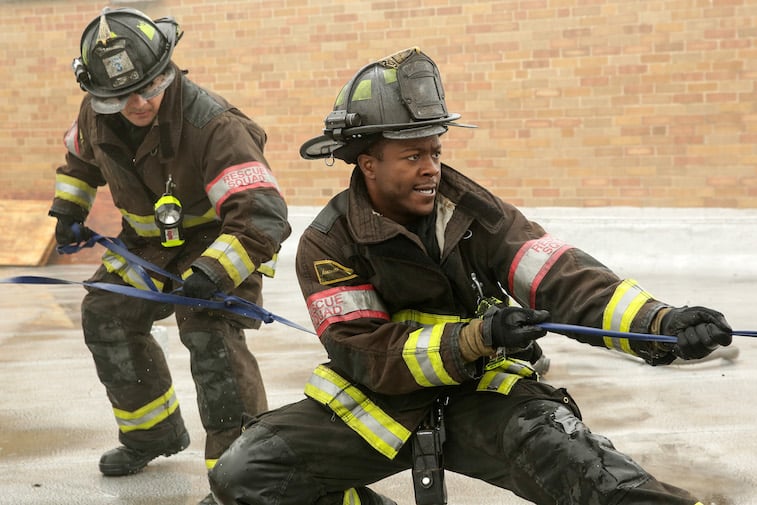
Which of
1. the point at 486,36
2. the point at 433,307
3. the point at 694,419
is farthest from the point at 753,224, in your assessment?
the point at 433,307

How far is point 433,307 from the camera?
10.5 feet

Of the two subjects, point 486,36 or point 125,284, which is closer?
point 125,284

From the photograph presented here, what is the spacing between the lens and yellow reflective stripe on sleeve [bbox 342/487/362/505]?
3381 mm

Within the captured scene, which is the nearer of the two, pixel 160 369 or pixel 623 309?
pixel 623 309

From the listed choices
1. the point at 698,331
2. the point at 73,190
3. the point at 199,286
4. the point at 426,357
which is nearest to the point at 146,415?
the point at 199,286

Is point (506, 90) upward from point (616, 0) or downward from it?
downward

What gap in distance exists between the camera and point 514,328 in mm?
2756

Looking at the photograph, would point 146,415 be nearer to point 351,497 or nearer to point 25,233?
point 351,497

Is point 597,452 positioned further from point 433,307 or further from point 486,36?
point 486,36

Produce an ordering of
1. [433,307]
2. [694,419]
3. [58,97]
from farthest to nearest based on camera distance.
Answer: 1. [58,97]
2. [694,419]
3. [433,307]

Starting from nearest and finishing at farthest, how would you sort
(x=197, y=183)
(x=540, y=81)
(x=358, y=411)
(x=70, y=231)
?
(x=358, y=411) → (x=197, y=183) → (x=70, y=231) → (x=540, y=81)

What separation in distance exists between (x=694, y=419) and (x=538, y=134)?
17.4 feet

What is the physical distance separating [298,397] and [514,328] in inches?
132

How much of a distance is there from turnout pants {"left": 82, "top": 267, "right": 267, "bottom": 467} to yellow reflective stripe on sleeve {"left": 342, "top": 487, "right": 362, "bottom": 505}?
912 mm
